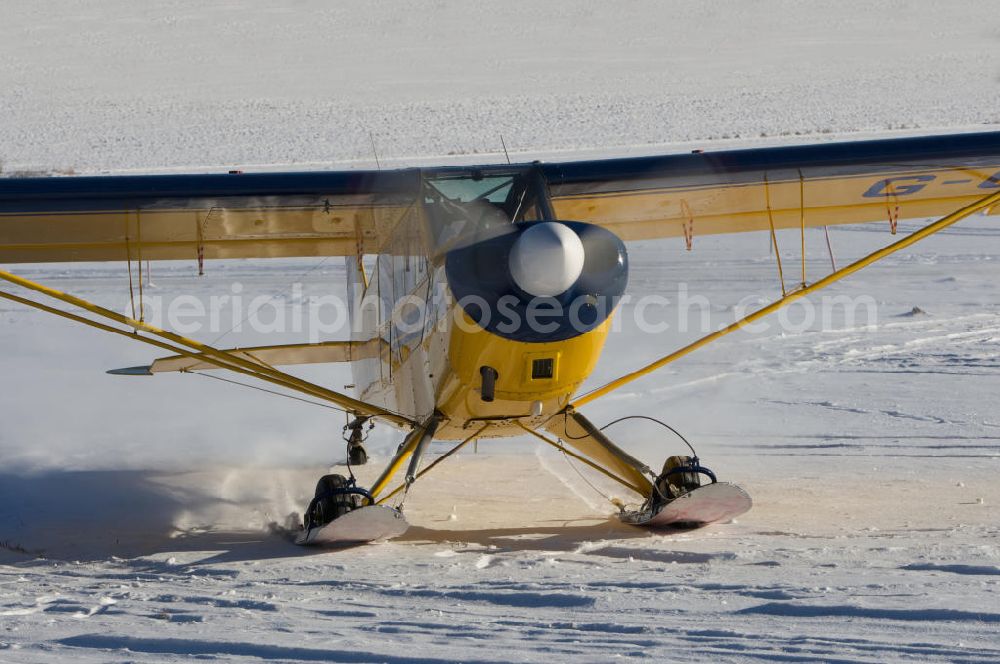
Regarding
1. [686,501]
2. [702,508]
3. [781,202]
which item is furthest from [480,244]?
[781,202]

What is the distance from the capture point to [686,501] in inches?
297

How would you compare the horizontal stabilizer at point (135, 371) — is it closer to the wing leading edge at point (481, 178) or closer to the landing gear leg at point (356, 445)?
the wing leading edge at point (481, 178)

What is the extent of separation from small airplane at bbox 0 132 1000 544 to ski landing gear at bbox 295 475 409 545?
12 mm

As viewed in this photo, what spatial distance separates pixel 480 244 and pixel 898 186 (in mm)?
4629

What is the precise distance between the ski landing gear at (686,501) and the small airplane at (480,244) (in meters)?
0.01

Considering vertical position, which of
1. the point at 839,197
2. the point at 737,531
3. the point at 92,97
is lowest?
the point at 737,531

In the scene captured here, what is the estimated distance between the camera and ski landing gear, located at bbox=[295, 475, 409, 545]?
23.3 ft

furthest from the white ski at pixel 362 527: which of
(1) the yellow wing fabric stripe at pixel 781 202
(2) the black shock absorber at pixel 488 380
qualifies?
(1) the yellow wing fabric stripe at pixel 781 202

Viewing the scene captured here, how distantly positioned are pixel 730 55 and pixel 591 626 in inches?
2818

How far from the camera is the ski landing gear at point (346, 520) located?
709 cm

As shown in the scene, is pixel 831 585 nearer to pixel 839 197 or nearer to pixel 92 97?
pixel 839 197

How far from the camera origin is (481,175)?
7414 mm

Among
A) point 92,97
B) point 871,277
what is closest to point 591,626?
point 871,277

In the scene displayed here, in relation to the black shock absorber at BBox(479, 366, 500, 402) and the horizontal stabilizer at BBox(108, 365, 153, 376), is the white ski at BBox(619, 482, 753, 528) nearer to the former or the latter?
the black shock absorber at BBox(479, 366, 500, 402)
